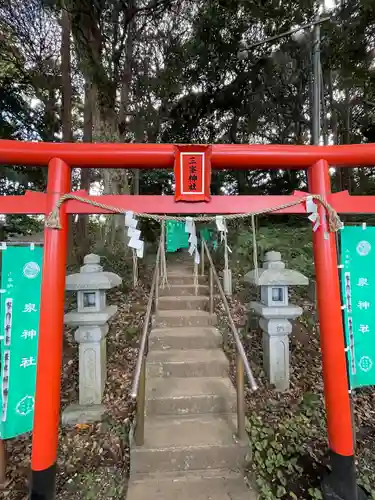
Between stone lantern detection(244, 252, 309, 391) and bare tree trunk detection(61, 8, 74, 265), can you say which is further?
bare tree trunk detection(61, 8, 74, 265)

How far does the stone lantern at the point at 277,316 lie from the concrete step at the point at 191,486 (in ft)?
4.76

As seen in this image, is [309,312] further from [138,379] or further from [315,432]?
[138,379]

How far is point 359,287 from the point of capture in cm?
296

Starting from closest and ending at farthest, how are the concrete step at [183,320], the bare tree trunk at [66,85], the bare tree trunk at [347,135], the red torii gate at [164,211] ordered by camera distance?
the red torii gate at [164,211]
the concrete step at [183,320]
the bare tree trunk at [66,85]
the bare tree trunk at [347,135]

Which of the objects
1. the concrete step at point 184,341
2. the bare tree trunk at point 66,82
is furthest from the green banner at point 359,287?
the bare tree trunk at point 66,82

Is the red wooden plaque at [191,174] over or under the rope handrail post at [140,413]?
over

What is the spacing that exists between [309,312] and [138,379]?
3.76 meters

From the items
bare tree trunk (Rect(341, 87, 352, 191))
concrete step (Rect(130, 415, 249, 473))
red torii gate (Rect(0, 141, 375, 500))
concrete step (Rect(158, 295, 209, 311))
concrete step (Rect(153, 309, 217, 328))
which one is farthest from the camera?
bare tree trunk (Rect(341, 87, 352, 191))

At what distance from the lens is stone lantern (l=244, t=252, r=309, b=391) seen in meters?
3.85

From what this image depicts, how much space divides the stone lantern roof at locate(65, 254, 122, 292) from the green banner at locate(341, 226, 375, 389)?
9.52 feet

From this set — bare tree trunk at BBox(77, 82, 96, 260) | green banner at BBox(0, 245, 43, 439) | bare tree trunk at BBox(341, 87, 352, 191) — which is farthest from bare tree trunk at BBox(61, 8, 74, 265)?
bare tree trunk at BBox(341, 87, 352, 191)

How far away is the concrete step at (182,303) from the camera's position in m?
5.22

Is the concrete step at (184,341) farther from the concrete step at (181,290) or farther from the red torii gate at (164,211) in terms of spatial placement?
the red torii gate at (164,211)

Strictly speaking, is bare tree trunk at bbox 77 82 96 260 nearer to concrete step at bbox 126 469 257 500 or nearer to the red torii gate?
the red torii gate
